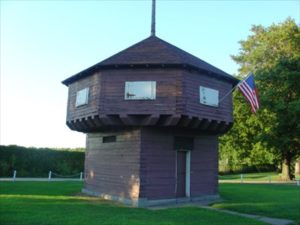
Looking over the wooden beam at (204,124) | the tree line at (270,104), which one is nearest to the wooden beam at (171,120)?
the wooden beam at (204,124)

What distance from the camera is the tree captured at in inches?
1349

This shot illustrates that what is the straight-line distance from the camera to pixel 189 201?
18.4m

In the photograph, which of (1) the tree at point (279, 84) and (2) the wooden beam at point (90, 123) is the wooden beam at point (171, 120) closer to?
(2) the wooden beam at point (90, 123)

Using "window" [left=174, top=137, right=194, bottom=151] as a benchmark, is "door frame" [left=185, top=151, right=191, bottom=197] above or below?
below

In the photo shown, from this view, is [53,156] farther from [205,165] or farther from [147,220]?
[147,220]

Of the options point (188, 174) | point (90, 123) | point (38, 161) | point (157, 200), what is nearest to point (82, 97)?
point (90, 123)

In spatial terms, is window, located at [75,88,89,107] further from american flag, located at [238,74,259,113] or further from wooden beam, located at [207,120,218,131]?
american flag, located at [238,74,259,113]

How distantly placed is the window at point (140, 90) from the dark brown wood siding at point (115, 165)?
5.23 feet

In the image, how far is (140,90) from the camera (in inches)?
677

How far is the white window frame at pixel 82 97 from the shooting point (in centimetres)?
1877

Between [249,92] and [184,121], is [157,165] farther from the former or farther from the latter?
[249,92]

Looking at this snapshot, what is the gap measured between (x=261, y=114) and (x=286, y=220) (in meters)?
26.5

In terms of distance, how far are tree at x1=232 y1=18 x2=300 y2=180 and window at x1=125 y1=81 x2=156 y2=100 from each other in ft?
63.4

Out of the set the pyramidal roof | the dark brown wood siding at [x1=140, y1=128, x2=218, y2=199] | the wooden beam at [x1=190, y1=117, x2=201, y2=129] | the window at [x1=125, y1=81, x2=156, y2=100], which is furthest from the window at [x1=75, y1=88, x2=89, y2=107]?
the wooden beam at [x1=190, y1=117, x2=201, y2=129]
